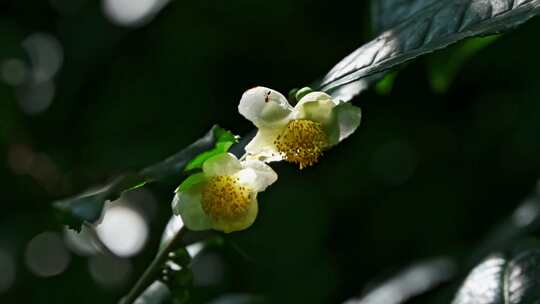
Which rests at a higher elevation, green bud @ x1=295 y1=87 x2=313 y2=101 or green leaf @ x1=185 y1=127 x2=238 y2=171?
green bud @ x1=295 y1=87 x2=313 y2=101

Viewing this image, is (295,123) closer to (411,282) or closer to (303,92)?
(303,92)

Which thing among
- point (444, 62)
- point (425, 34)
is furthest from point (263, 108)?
point (444, 62)

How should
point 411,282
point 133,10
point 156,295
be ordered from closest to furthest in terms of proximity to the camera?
point 156,295, point 411,282, point 133,10

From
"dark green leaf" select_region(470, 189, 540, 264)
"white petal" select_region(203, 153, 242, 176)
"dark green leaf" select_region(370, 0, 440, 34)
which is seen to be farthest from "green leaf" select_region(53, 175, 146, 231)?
"dark green leaf" select_region(470, 189, 540, 264)

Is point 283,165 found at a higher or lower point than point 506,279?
higher

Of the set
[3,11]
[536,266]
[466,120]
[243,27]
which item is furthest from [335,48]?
[536,266]

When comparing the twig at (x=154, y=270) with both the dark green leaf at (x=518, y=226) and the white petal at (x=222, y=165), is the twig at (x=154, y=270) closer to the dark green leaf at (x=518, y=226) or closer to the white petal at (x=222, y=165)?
the white petal at (x=222, y=165)

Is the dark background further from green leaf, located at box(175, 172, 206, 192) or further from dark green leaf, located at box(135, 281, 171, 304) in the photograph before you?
green leaf, located at box(175, 172, 206, 192)
